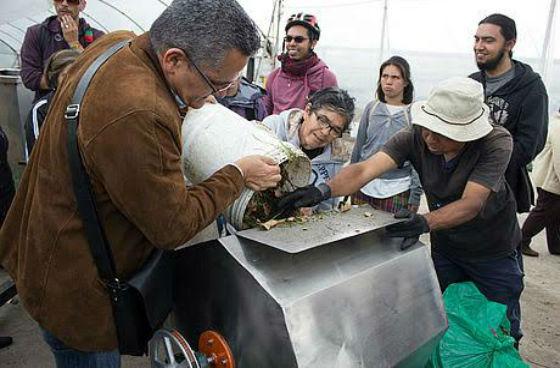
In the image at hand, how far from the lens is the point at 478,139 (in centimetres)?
191

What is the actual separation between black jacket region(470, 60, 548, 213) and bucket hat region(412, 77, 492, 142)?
99 centimetres

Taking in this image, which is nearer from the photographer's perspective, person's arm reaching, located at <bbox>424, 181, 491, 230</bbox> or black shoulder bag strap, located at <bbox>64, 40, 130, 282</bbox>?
black shoulder bag strap, located at <bbox>64, 40, 130, 282</bbox>

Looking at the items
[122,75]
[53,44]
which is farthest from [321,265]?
[53,44]

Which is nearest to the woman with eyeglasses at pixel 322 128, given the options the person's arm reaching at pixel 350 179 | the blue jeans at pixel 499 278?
the person's arm reaching at pixel 350 179

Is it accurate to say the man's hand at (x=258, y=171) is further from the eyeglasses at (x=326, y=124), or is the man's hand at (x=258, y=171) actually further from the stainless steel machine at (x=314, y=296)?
the eyeglasses at (x=326, y=124)

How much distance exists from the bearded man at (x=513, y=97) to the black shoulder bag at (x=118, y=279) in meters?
2.22

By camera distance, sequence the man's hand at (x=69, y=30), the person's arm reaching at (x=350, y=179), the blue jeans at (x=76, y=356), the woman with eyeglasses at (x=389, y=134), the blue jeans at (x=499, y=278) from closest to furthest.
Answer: the blue jeans at (x=76, y=356), the person's arm reaching at (x=350, y=179), the blue jeans at (x=499, y=278), the man's hand at (x=69, y=30), the woman with eyeglasses at (x=389, y=134)

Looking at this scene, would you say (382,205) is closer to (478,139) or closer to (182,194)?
(478,139)

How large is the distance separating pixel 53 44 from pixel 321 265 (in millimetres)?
2745

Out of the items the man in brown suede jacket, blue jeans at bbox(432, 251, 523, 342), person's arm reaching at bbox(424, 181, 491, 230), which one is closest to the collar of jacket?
the man in brown suede jacket

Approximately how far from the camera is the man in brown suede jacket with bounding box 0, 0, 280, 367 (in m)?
1.00

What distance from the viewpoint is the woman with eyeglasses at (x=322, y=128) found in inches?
84.8

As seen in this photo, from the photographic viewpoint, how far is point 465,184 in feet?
6.46

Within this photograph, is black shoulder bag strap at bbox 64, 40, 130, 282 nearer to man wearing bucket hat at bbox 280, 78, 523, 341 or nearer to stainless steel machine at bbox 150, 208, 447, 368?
stainless steel machine at bbox 150, 208, 447, 368
